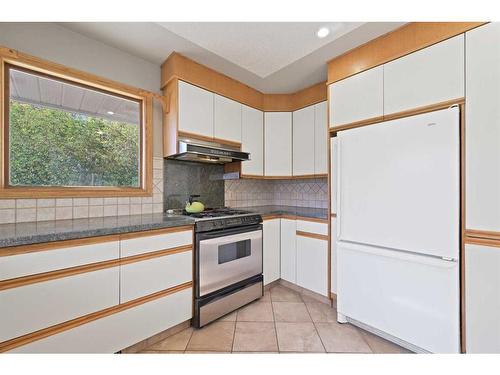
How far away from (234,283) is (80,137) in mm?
1827

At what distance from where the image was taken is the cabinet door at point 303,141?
2.57 metres

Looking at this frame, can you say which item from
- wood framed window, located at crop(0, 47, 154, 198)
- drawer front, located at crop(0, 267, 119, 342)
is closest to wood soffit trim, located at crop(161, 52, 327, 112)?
wood framed window, located at crop(0, 47, 154, 198)

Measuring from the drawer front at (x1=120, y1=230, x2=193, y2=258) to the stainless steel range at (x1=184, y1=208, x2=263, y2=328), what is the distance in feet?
0.32

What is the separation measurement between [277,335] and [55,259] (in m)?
1.57

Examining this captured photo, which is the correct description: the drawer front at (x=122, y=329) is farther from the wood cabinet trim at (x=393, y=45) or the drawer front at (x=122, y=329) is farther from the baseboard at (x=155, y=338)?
the wood cabinet trim at (x=393, y=45)

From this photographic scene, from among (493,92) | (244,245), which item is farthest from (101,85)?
(493,92)

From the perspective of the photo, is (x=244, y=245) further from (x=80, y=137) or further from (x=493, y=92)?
(x=493, y=92)

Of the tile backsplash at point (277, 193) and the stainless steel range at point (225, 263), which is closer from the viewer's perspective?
the stainless steel range at point (225, 263)

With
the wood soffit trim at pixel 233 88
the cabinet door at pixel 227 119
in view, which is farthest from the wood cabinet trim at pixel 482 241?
the cabinet door at pixel 227 119

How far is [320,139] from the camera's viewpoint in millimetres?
2473

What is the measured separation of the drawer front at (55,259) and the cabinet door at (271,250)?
1.45m

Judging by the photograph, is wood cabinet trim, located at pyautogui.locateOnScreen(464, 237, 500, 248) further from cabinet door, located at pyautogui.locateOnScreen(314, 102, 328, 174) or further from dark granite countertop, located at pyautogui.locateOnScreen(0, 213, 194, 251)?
dark granite countertop, located at pyautogui.locateOnScreen(0, 213, 194, 251)

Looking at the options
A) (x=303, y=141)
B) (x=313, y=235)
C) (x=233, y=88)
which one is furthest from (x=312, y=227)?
(x=233, y=88)

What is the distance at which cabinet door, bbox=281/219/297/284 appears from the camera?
2.41 m
